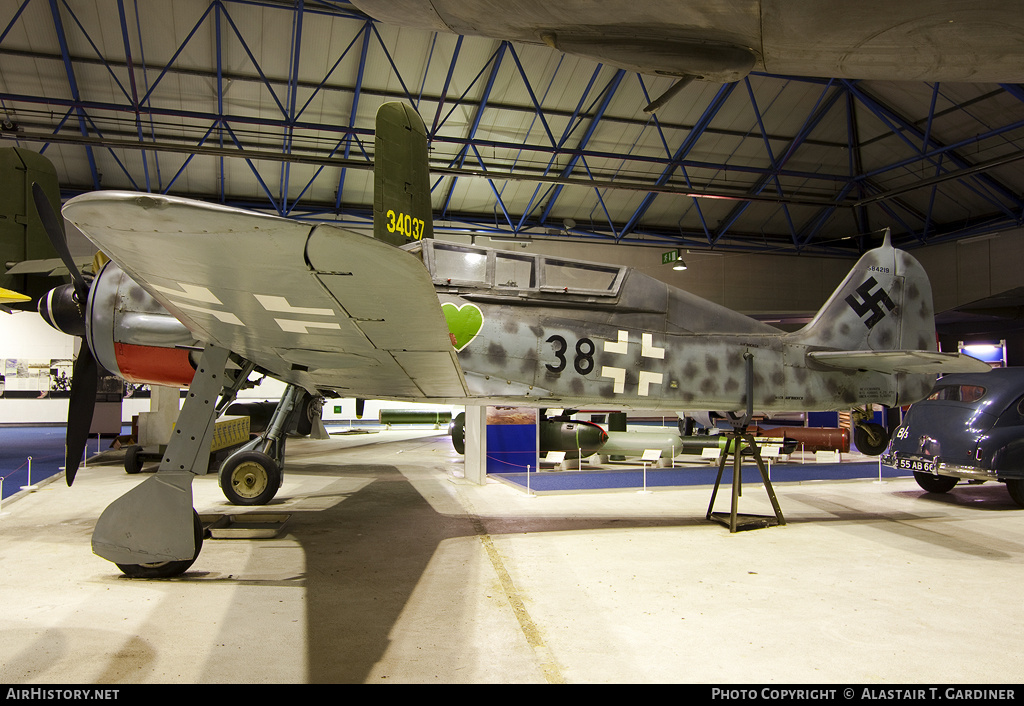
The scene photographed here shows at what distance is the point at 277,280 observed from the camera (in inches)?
103

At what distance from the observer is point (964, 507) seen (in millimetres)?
7660

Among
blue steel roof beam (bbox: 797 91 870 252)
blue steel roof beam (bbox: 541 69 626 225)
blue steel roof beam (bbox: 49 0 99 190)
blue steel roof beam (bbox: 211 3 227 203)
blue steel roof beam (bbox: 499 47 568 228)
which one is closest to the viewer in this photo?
blue steel roof beam (bbox: 49 0 99 190)

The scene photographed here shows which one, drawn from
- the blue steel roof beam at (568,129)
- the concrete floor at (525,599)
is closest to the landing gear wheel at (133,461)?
the concrete floor at (525,599)

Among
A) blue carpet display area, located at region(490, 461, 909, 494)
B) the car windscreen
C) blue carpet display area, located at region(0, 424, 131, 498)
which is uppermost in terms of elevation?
the car windscreen

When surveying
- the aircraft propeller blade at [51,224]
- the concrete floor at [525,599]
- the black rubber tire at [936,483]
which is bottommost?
the concrete floor at [525,599]

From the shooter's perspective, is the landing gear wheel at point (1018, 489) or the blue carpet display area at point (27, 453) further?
the blue carpet display area at point (27, 453)

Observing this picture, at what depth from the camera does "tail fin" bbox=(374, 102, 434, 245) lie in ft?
25.3

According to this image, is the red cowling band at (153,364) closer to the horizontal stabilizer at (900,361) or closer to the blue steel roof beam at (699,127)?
the horizontal stabilizer at (900,361)

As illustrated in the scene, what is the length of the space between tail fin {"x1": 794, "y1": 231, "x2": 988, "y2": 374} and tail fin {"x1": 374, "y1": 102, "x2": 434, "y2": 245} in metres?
5.34

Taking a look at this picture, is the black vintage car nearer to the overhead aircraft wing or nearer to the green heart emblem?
the green heart emblem

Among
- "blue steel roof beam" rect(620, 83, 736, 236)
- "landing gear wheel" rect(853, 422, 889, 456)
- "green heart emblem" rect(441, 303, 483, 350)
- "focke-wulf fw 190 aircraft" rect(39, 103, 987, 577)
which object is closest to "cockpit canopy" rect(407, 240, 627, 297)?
"focke-wulf fw 190 aircraft" rect(39, 103, 987, 577)

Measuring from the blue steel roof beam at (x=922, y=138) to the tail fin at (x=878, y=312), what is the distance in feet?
35.5

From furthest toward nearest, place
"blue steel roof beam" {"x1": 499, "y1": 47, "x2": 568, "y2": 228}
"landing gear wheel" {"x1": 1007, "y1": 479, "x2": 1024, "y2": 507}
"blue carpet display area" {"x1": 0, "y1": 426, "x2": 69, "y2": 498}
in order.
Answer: "blue steel roof beam" {"x1": 499, "y1": 47, "x2": 568, "y2": 228}
"blue carpet display area" {"x1": 0, "y1": 426, "x2": 69, "y2": 498}
"landing gear wheel" {"x1": 1007, "y1": 479, "x2": 1024, "y2": 507}

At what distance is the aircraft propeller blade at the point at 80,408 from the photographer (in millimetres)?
4840
